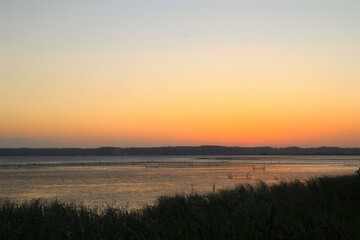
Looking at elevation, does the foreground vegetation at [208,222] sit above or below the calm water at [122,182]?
above

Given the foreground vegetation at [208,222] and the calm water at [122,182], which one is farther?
the calm water at [122,182]

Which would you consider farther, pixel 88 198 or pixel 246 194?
pixel 88 198

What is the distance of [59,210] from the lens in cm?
1825

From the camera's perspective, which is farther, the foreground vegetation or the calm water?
the calm water

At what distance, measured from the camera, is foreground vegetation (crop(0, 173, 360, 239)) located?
8.27 m

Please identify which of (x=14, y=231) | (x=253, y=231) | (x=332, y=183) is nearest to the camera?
(x=253, y=231)

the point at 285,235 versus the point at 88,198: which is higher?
the point at 285,235

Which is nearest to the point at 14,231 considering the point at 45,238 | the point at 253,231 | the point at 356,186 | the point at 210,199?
the point at 45,238

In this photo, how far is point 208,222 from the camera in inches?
376

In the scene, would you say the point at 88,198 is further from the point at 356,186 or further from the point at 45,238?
the point at 45,238

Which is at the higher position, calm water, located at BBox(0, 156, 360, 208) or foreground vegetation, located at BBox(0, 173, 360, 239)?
foreground vegetation, located at BBox(0, 173, 360, 239)

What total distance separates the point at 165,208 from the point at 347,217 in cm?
878

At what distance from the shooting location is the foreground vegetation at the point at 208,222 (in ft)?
27.1

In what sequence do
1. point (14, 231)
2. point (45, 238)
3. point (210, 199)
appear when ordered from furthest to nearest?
point (210, 199) → point (14, 231) → point (45, 238)
